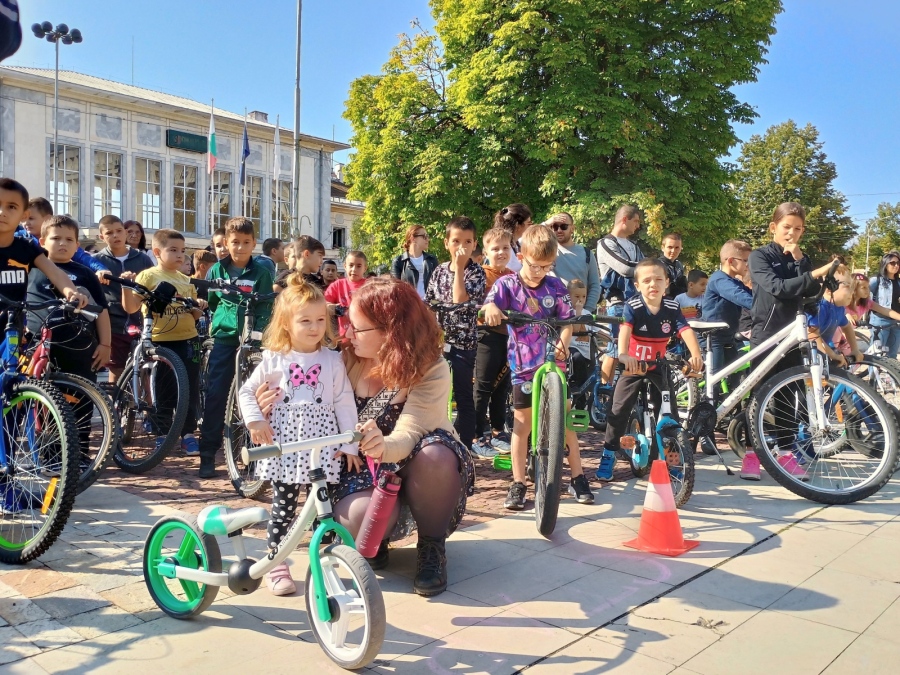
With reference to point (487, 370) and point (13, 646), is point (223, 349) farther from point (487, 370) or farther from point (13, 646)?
point (13, 646)

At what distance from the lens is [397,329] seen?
10.9ft

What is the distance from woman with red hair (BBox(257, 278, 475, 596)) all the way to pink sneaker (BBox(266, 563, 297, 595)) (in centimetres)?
34

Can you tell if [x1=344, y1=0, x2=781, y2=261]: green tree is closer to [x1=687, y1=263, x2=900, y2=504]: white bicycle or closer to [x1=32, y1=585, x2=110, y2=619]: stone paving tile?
[x1=687, y1=263, x2=900, y2=504]: white bicycle

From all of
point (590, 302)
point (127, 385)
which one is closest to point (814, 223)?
point (590, 302)

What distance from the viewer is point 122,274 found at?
6.66 m

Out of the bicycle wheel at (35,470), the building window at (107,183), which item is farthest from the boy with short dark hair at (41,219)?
the building window at (107,183)

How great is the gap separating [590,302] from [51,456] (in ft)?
15.6

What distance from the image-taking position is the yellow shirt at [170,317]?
6184 millimetres

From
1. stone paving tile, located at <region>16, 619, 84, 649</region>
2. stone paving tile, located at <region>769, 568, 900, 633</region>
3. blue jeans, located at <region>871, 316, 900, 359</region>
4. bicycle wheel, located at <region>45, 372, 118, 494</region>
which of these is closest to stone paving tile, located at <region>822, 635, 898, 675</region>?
stone paving tile, located at <region>769, 568, 900, 633</region>

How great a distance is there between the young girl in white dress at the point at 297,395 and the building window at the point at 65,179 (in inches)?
1299

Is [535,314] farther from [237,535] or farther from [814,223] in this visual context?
[814,223]

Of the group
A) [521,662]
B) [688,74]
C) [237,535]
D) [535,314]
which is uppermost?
[688,74]

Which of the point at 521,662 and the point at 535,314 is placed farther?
the point at 535,314

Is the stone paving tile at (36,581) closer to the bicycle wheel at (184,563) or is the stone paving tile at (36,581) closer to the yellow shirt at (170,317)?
the bicycle wheel at (184,563)
